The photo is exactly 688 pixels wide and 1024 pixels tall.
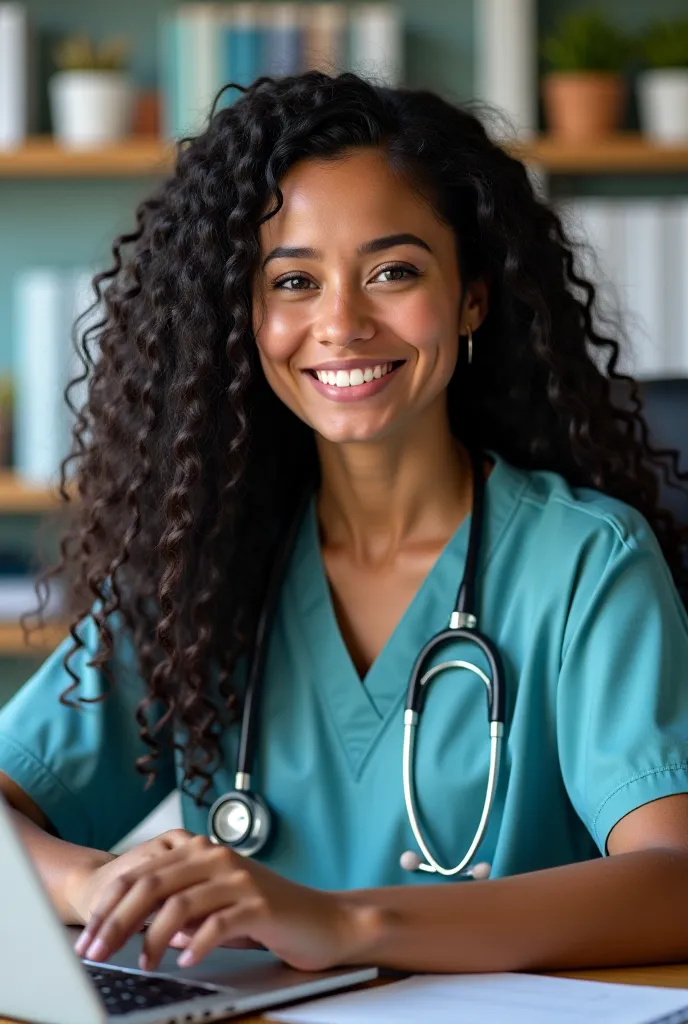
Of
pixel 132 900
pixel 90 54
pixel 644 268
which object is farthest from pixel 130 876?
pixel 90 54

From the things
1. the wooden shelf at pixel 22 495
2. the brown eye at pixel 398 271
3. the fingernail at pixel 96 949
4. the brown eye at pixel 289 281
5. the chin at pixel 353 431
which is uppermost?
the brown eye at pixel 398 271

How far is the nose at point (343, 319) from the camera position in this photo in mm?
1411

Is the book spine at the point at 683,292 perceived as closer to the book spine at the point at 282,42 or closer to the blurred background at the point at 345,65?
the blurred background at the point at 345,65

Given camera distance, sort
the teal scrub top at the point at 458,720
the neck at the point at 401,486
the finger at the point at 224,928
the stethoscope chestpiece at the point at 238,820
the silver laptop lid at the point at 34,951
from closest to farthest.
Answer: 1. the silver laptop lid at the point at 34,951
2. the finger at the point at 224,928
3. the teal scrub top at the point at 458,720
4. the stethoscope chestpiece at the point at 238,820
5. the neck at the point at 401,486

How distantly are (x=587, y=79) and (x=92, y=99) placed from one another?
3.00 ft

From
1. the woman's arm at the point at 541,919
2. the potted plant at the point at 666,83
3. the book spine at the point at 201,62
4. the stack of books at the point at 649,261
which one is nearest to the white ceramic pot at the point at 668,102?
the potted plant at the point at 666,83

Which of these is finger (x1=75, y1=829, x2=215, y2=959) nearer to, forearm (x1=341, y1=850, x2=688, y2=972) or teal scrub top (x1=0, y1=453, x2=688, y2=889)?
forearm (x1=341, y1=850, x2=688, y2=972)

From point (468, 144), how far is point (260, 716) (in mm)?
611

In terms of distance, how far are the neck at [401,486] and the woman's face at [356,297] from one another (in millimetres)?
58

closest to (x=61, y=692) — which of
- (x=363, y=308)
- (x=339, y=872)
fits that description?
(x=339, y=872)

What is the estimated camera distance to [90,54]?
2869 mm

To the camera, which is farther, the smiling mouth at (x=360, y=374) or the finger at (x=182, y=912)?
the smiling mouth at (x=360, y=374)

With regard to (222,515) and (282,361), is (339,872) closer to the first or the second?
(222,515)

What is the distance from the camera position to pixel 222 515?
59.9 inches
